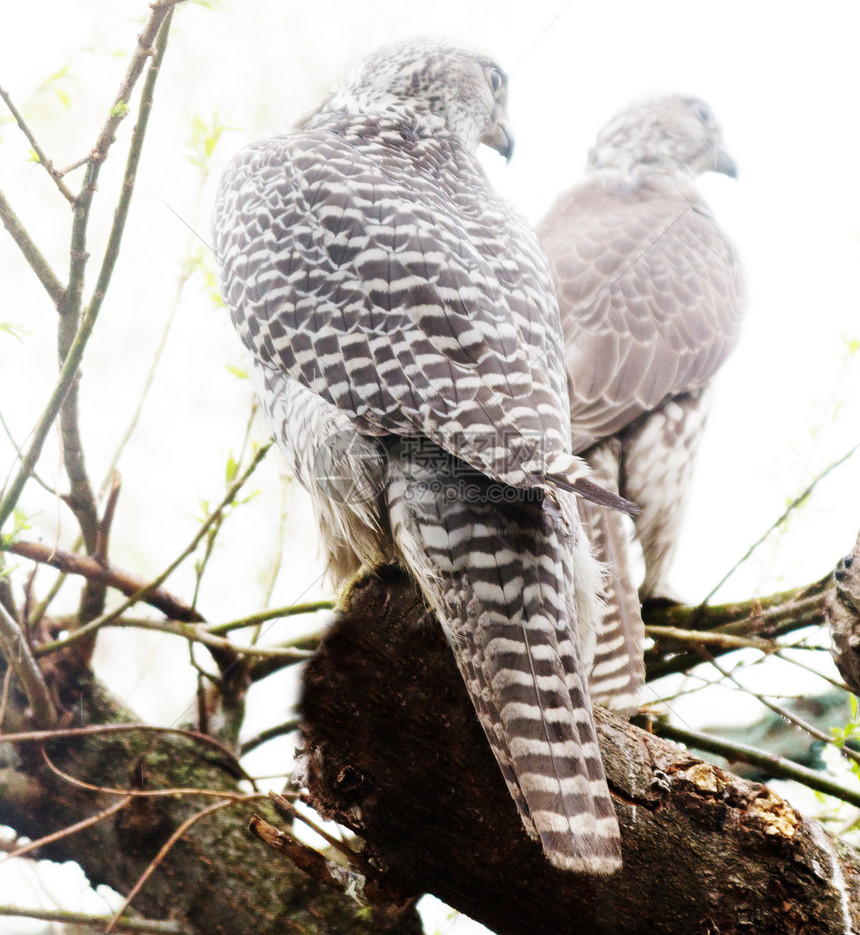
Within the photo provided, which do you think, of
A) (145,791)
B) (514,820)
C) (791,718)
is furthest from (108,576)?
(791,718)

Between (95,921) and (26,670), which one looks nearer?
(95,921)

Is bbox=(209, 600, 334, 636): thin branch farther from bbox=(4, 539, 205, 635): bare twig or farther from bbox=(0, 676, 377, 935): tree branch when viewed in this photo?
bbox=(0, 676, 377, 935): tree branch

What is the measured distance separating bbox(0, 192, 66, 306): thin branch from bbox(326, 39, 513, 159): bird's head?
75cm

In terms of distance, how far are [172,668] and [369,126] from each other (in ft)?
3.42

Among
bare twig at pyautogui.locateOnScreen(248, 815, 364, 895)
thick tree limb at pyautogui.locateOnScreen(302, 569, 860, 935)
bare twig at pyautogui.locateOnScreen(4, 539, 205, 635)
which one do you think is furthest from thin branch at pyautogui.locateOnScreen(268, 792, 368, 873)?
bare twig at pyautogui.locateOnScreen(4, 539, 205, 635)

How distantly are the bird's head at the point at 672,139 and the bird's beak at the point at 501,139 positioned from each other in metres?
0.89

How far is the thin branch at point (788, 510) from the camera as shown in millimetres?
1442

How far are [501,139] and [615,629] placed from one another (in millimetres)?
1026

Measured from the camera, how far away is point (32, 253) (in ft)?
4.01

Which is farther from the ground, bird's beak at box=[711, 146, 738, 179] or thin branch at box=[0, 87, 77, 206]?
bird's beak at box=[711, 146, 738, 179]

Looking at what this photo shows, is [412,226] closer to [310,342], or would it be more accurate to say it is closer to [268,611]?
[310,342]

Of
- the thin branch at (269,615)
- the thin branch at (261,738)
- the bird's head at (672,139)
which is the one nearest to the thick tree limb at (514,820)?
the thin branch at (269,615)

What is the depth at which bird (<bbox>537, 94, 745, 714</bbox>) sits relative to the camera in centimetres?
171

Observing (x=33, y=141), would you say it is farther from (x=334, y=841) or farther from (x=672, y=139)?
(x=672, y=139)
